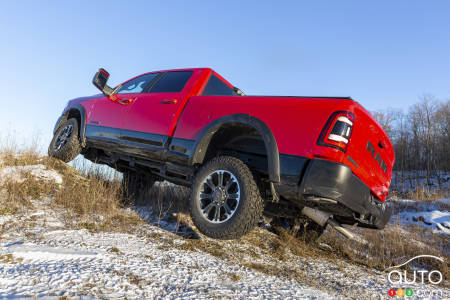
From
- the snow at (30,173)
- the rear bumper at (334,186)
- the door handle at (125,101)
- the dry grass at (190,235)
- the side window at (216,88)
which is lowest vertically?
the dry grass at (190,235)

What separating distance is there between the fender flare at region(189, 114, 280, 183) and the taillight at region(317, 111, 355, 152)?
0.41 metres

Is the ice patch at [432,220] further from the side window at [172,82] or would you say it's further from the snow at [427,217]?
the side window at [172,82]

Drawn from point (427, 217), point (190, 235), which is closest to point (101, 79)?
point (190, 235)

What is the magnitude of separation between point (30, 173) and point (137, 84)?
2261 millimetres

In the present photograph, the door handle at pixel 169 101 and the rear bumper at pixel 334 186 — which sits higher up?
the door handle at pixel 169 101

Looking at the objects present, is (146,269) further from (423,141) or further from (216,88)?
(423,141)

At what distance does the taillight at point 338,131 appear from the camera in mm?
2193

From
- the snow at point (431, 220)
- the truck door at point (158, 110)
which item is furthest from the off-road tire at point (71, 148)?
the snow at point (431, 220)

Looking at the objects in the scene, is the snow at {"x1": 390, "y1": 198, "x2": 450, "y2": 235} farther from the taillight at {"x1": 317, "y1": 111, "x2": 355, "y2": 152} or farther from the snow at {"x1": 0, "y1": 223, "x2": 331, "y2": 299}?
the snow at {"x1": 0, "y1": 223, "x2": 331, "y2": 299}

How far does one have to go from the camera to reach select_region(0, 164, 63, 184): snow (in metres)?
4.23

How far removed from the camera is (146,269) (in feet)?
6.90

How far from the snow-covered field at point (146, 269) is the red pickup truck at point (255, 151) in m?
0.42

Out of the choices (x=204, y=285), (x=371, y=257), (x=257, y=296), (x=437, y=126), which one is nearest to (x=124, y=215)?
(x=204, y=285)

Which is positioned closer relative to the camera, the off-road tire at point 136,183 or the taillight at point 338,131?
the taillight at point 338,131
